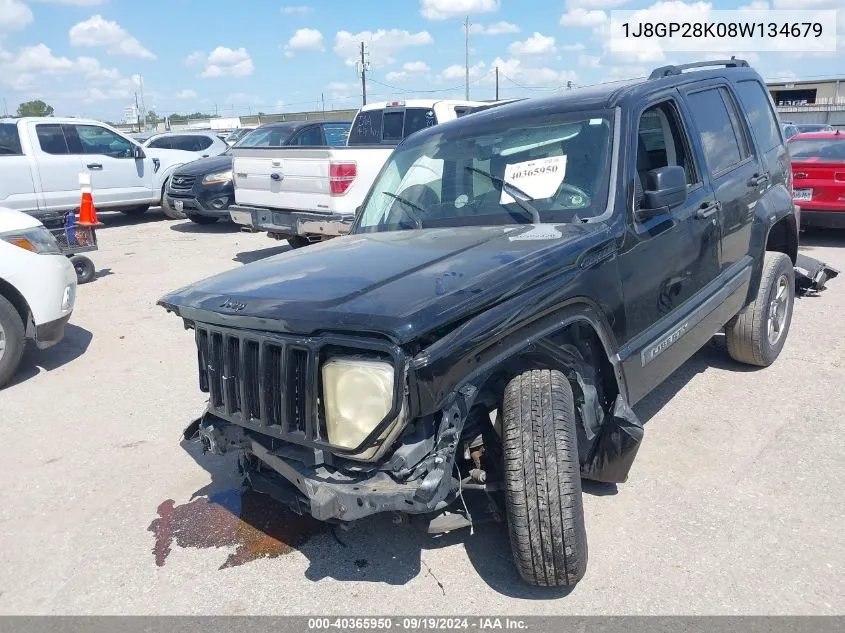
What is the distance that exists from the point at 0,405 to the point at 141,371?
3.45 ft

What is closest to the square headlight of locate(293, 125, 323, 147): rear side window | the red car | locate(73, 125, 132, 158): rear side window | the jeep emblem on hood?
the jeep emblem on hood

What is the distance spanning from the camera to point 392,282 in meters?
2.89

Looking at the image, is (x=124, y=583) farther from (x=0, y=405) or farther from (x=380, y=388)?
(x=0, y=405)

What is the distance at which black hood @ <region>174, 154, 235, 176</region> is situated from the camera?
13.1 m

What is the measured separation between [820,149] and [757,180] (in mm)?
6199

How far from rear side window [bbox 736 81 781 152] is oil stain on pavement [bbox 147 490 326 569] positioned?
13.5 ft

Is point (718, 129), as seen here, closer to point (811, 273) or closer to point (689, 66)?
point (689, 66)

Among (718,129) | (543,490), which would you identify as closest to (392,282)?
(543,490)

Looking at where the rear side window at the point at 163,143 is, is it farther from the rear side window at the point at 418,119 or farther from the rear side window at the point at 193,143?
the rear side window at the point at 418,119

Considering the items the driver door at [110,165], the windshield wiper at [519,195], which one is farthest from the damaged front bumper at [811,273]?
the driver door at [110,165]

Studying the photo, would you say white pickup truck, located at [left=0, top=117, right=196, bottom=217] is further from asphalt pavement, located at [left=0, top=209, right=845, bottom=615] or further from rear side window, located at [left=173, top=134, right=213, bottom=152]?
asphalt pavement, located at [left=0, top=209, right=845, bottom=615]

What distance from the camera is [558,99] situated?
415 centimetres
